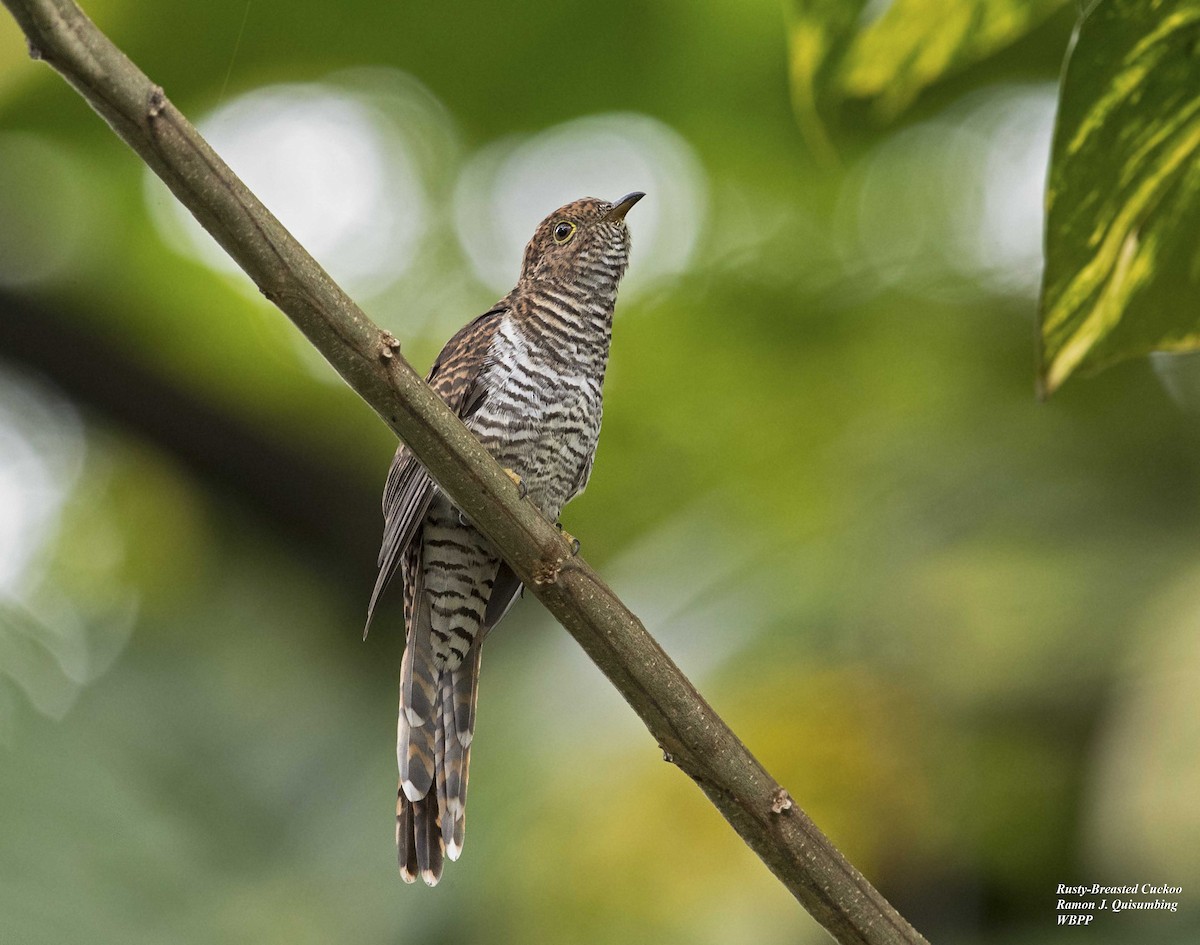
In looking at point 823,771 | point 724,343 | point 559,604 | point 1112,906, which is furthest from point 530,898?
point 559,604

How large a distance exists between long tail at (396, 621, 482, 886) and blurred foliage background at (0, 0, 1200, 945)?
35.0 inches

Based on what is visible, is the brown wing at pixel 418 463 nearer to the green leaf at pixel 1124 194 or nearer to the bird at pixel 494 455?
the bird at pixel 494 455

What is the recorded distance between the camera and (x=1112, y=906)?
7.50 feet

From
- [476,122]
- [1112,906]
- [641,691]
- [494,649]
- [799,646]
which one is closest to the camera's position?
[641,691]

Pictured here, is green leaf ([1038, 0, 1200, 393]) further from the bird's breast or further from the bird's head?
the bird's head

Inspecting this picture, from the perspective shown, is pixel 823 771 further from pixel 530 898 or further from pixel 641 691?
pixel 641 691

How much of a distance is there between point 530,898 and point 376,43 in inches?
88.2

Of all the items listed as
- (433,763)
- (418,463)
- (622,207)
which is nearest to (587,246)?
(622,207)

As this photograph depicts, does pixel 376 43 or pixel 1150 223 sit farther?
pixel 376 43

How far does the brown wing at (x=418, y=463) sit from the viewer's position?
206cm

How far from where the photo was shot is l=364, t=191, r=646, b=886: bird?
7.07 ft

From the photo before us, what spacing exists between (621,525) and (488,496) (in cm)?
242

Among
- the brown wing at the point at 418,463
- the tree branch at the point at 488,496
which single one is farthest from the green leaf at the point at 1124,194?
the brown wing at the point at 418,463

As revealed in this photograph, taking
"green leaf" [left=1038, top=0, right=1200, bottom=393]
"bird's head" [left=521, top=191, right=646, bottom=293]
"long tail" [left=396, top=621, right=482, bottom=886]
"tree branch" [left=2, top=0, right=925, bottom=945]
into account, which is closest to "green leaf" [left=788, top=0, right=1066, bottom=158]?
"green leaf" [left=1038, top=0, right=1200, bottom=393]
